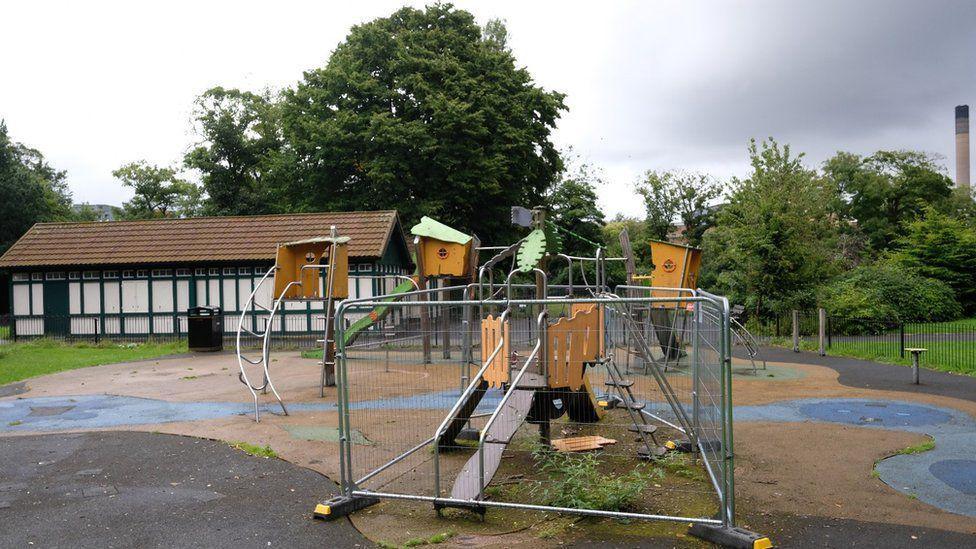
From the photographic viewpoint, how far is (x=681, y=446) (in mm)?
7863

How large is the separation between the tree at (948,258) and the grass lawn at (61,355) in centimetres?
2986

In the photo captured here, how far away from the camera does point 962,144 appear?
7350cm

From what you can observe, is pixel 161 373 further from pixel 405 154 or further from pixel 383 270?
pixel 405 154

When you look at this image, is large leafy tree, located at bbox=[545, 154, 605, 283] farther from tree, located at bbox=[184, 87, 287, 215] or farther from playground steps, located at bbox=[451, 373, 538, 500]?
playground steps, located at bbox=[451, 373, 538, 500]

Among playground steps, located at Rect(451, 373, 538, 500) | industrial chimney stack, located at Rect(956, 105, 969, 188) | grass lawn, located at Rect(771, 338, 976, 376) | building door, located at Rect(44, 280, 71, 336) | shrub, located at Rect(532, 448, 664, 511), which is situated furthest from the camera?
industrial chimney stack, located at Rect(956, 105, 969, 188)

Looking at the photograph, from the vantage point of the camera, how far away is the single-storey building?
25016mm

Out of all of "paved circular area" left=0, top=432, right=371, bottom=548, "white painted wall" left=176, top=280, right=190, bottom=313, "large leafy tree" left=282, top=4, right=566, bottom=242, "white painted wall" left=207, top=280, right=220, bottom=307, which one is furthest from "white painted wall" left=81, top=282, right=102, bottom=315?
"paved circular area" left=0, top=432, right=371, bottom=548

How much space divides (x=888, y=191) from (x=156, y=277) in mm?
48607

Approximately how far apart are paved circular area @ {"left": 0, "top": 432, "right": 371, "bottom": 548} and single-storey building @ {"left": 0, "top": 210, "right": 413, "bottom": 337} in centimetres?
1650

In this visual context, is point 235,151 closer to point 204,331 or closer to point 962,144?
point 204,331

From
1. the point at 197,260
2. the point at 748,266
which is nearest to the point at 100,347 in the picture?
the point at 197,260

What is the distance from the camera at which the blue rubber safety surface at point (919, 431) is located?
6309 millimetres

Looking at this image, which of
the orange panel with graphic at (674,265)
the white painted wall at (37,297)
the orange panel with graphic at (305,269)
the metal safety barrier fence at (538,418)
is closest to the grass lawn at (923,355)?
the orange panel with graphic at (674,265)

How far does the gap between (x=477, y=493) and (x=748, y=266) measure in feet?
62.0
